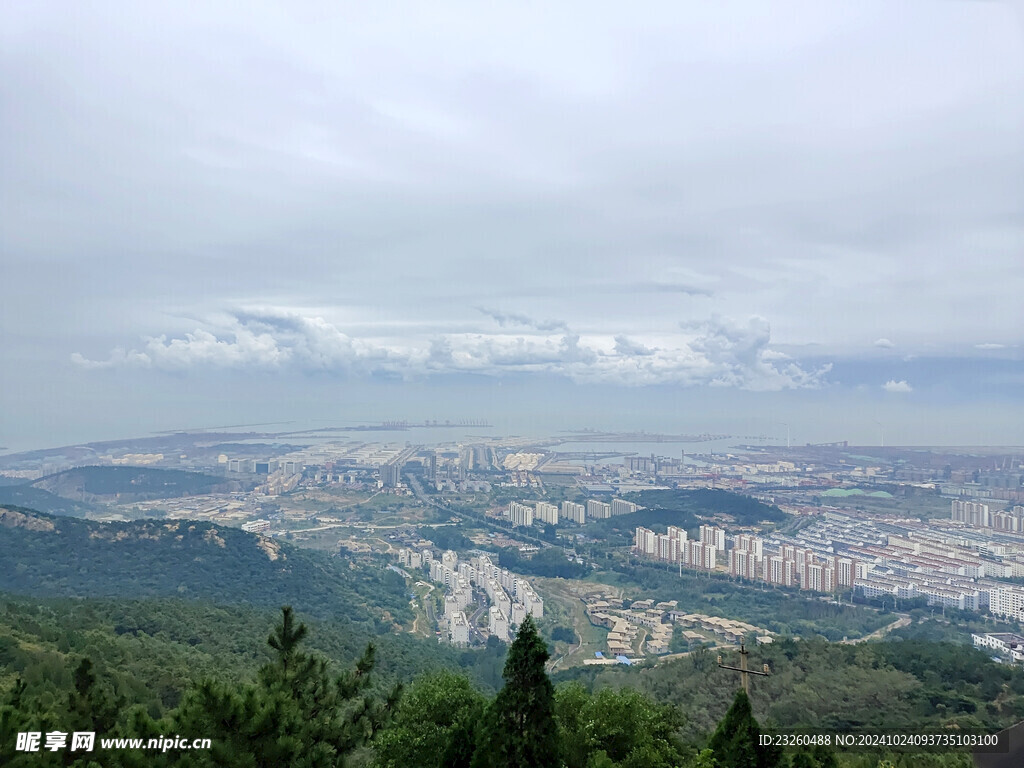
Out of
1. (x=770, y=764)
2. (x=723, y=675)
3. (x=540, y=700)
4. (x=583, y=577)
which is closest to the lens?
(x=540, y=700)

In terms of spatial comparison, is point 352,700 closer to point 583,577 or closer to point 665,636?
point 665,636

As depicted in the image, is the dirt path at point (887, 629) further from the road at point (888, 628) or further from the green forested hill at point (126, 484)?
the green forested hill at point (126, 484)

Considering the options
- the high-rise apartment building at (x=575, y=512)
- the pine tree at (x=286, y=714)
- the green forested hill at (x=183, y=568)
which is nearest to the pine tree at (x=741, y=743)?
the pine tree at (x=286, y=714)

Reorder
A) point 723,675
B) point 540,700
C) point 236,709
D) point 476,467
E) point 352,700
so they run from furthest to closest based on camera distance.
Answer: point 476,467 < point 723,675 < point 352,700 < point 540,700 < point 236,709

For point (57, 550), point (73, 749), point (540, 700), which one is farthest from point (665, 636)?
point (57, 550)

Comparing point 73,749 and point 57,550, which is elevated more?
point 73,749
